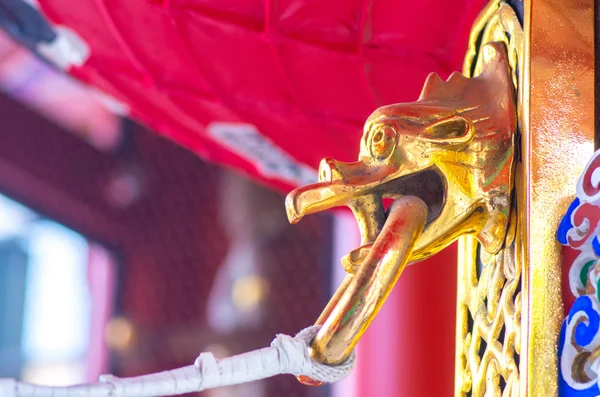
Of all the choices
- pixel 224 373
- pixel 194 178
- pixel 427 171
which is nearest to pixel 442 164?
pixel 427 171

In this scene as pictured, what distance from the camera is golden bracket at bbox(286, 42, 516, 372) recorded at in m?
0.41

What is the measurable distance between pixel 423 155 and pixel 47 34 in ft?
1.17

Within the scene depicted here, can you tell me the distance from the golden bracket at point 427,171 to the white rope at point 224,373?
0.08 feet

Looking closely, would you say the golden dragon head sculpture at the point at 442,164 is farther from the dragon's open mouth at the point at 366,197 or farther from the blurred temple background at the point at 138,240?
the blurred temple background at the point at 138,240

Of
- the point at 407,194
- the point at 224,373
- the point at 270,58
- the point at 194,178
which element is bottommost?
the point at 224,373

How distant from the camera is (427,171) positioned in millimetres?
444

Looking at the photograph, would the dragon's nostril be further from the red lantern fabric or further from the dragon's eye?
the red lantern fabric

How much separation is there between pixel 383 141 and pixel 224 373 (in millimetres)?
146

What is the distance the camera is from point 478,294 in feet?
1.55

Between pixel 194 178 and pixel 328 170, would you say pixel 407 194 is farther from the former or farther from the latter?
pixel 194 178

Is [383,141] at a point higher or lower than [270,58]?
lower

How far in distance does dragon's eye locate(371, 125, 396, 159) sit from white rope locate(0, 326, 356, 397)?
100mm

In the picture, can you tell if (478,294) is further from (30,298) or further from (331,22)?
(30,298)

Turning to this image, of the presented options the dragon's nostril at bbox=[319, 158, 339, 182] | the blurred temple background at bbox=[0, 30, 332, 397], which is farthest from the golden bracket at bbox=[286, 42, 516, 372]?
the blurred temple background at bbox=[0, 30, 332, 397]
